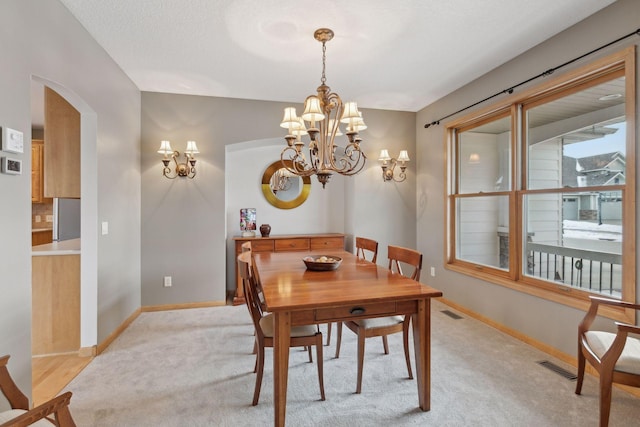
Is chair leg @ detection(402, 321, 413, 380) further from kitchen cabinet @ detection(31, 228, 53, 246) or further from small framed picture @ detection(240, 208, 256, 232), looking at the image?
kitchen cabinet @ detection(31, 228, 53, 246)

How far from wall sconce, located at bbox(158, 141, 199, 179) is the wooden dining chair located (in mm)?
2703

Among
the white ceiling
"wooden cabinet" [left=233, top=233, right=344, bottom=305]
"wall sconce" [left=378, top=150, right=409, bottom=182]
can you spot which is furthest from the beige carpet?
the white ceiling

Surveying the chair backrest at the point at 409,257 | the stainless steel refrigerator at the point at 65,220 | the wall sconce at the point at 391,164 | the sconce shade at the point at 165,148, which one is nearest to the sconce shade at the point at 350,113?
the chair backrest at the point at 409,257

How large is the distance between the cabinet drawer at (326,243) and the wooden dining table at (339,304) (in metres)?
2.22

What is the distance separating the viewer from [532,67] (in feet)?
9.42

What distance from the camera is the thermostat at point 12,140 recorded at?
1668 millimetres

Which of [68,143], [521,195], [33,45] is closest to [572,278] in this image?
[521,195]

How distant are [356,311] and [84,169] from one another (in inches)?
101

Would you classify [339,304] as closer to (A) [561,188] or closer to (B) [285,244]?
(A) [561,188]

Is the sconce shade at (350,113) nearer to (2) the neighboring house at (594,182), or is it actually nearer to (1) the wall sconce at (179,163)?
(2) the neighboring house at (594,182)

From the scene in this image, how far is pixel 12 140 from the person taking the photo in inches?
67.7

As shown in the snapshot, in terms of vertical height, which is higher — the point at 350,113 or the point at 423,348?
the point at 350,113

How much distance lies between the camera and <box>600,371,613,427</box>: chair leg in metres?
1.71

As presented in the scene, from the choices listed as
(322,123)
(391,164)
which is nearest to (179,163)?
(322,123)
